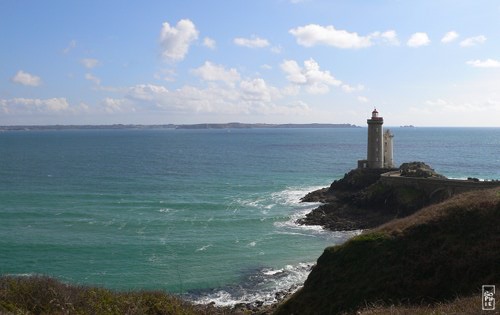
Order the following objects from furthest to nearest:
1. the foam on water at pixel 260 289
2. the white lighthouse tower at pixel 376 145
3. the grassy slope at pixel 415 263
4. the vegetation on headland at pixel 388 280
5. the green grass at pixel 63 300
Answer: the white lighthouse tower at pixel 376 145 < the foam on water at pixel 260 289 < the grassy slope at pixel 415 263 < the vegetation on headland at pixel 388 280 < the green grass at pixel 63 300

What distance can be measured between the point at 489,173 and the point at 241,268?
64042 mm

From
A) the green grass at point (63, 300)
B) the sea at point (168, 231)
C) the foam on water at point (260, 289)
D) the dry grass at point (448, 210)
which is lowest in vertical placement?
the foam on water at point (260, 289)

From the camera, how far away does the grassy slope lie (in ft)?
64.5

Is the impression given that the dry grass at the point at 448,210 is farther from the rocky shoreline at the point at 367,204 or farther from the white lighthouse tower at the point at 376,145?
the white lighthouse tower at the point at 376,145

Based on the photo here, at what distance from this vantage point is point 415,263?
69.8 ft

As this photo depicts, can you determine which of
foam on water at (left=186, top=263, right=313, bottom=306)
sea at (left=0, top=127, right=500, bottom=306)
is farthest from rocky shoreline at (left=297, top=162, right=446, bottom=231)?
foam on water at (left=186, top=263, right=313, bottom=306)

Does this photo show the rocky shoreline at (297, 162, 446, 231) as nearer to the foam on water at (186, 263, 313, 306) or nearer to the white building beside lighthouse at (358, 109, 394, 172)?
the white building beside lighthouse at (358, 109, 394, 172)

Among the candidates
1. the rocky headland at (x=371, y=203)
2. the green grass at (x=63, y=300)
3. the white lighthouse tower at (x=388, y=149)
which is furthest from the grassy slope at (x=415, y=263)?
the white lighthouse tower at (x=388, y=149)

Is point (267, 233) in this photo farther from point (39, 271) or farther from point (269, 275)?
point (39, 271)

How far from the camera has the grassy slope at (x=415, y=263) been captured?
19656mm

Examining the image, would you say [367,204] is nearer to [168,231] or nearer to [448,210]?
[168,231]

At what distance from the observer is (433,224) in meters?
23.6

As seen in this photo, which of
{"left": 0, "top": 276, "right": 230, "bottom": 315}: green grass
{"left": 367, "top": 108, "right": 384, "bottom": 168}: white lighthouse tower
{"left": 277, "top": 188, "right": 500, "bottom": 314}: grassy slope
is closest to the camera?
{"left": 0, "top": 276, "right": 230, "bottom": 315}: green grass

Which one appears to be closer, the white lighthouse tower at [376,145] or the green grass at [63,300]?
the green grass at [63,300]
